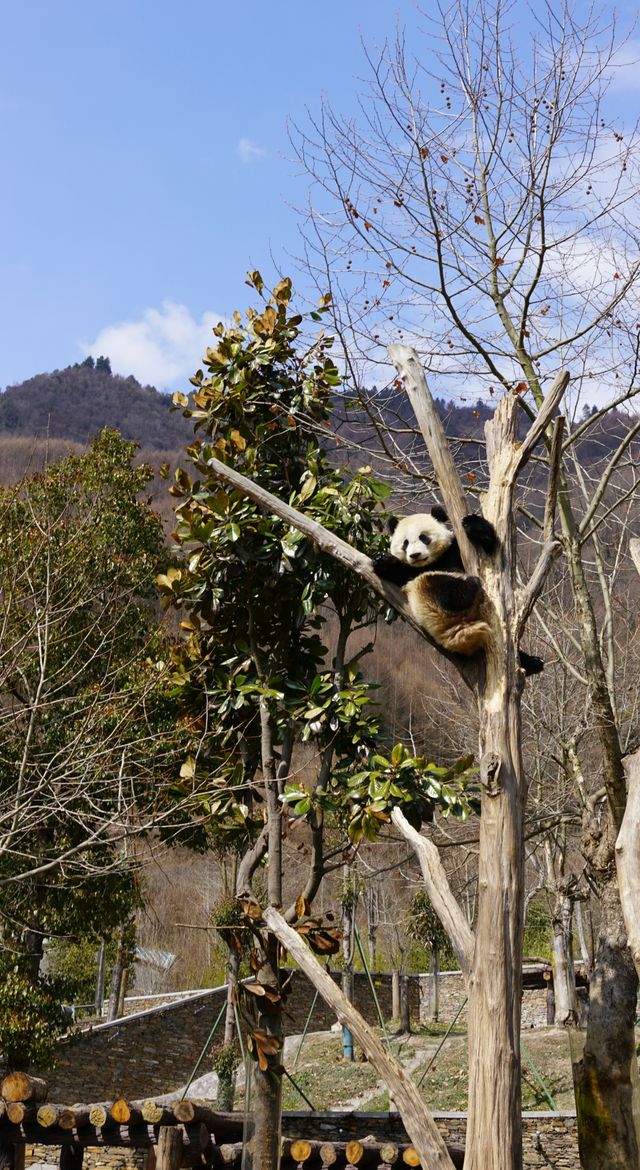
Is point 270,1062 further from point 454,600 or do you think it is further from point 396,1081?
point 454,600

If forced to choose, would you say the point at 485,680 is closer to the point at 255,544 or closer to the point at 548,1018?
the point at 255,544

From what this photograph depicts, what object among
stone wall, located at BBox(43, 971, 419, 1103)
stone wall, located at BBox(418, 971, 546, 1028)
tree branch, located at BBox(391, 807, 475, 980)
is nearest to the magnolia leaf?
tree branch, located at BBox(391, 807, 475, 980)

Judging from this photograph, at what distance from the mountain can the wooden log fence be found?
61008 mm

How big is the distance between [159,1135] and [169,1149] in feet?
0.39

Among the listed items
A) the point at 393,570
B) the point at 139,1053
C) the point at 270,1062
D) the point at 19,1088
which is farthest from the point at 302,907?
Answer: the point at 139,1053

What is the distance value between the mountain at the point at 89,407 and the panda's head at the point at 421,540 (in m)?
62.5

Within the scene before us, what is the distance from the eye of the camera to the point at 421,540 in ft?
14.9

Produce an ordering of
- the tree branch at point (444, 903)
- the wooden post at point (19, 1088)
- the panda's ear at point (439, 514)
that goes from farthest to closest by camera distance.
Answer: the wooden post at point (19, 1088)
the panda's ear at point (439, 514)
the tree branch at point (444, 903)

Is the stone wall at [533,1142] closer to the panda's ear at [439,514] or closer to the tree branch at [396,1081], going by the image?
the tree branch at [396,1081]

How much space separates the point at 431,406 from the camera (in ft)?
12.8

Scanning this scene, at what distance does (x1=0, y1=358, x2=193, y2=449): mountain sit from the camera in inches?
2820

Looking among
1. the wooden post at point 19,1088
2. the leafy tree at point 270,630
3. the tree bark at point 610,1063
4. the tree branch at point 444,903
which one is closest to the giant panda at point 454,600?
the tree branch at point 444,903

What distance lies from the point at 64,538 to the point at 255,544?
3382 mm

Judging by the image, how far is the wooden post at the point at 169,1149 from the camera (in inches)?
249
